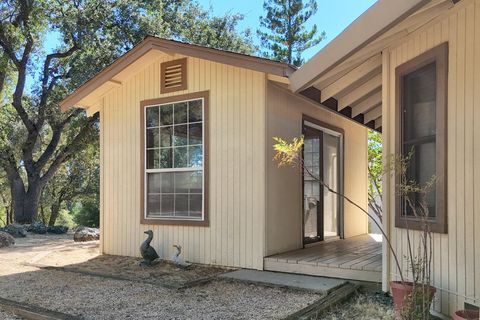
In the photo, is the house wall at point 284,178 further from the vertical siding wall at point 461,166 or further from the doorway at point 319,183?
the vertical siding wall at point 461,166

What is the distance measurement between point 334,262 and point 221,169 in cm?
195

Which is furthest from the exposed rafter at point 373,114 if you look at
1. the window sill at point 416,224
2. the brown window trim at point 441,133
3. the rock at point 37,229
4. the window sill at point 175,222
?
the rock at point 37,229

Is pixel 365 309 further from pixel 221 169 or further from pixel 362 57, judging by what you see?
pixel 221 169

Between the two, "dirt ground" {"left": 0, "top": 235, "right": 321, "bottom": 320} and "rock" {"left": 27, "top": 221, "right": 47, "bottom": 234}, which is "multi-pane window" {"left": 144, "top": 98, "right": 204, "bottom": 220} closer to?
"dirt ground" {"left": 0, "top": 235, "right": 321, "bottom": 320}

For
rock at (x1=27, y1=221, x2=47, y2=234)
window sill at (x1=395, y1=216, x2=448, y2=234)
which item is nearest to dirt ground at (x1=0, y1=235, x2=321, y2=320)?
window sill at (x1=395, y1=216, x2=448, y2=234)

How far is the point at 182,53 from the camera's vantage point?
613 centimetres

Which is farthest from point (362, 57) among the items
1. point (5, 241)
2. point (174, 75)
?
point (5, 241)

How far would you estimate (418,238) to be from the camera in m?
3.90

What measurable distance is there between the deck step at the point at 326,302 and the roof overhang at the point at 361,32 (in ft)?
6.86

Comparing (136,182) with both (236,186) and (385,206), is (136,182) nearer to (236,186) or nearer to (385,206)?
(236,186)

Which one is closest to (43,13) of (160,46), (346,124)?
(160,46)

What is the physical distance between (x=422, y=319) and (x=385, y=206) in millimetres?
1455

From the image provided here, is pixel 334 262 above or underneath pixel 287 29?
underneath

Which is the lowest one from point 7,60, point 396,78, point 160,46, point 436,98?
point 436,98
